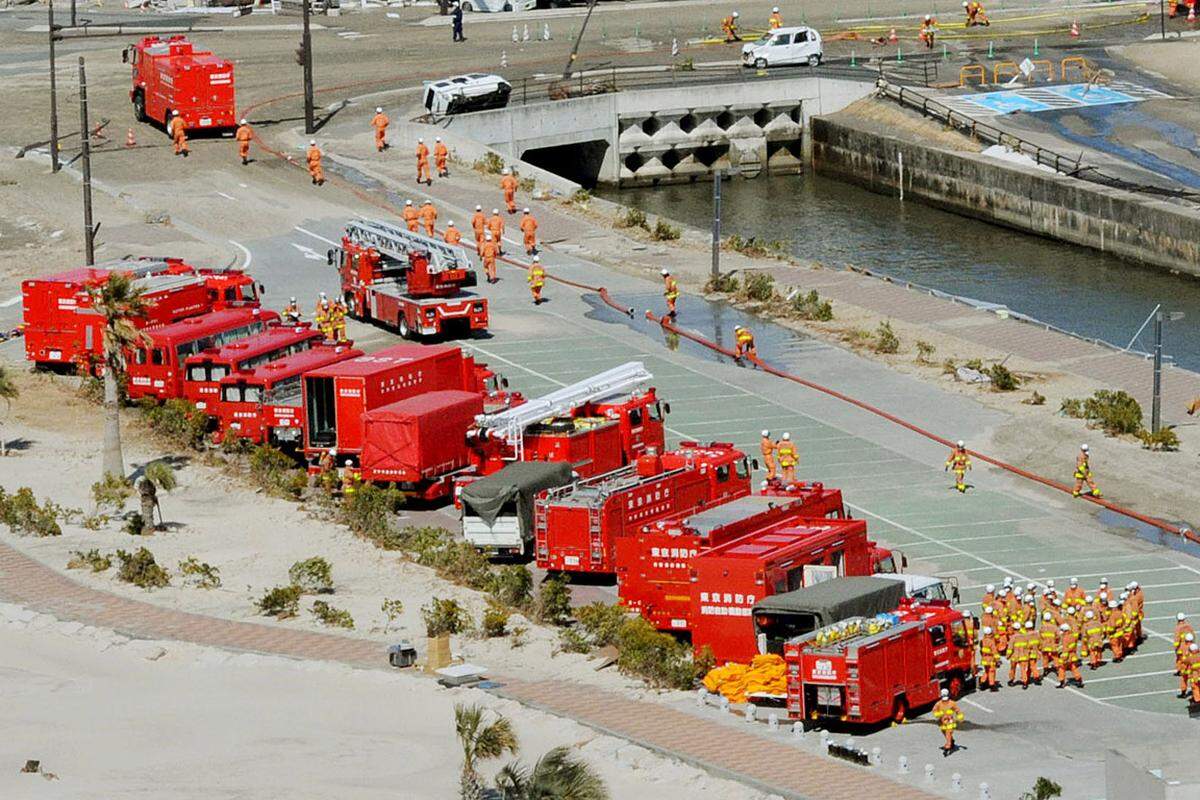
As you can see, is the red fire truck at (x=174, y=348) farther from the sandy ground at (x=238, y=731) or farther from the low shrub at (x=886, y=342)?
the low shrub at (x=886, y=342)

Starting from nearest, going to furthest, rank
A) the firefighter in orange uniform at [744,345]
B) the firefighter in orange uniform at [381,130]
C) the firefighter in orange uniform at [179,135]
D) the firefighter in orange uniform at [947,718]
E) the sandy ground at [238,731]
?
the sandy ground at [238,731]
the firefighter in orange uniform at [947,718]
the firefighter in orange uniform at [744,345]
the firefighter in orange uniform at [179,135]
the firefighter in orange uniform at [381,130]

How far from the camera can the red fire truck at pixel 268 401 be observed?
47312mm

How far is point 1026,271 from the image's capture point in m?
74.0

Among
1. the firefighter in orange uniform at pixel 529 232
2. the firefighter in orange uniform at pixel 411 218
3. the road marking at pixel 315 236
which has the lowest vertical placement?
the road marking at pixel 315 236

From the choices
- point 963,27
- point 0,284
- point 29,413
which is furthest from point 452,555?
point 963,27

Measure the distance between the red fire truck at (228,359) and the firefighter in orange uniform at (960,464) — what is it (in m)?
14.0

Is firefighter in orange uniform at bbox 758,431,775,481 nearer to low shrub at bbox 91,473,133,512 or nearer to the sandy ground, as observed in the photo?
low shrub at bbox 91,473,133,512

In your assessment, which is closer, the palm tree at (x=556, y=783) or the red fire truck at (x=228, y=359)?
the palm tree at (x=556, y=783)

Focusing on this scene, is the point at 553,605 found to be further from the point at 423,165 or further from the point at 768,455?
the point at 423,165

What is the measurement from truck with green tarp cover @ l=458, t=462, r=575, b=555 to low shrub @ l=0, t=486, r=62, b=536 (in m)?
7.45

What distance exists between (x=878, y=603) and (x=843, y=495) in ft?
32.5

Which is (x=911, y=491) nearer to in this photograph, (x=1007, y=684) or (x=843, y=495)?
(x=843, y=495)

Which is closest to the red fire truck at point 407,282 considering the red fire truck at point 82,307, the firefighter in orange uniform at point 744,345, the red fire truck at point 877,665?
the red fire truck at point 82,307

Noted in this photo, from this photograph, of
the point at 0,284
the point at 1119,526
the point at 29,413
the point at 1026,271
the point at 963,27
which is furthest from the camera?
the point at 963,27
